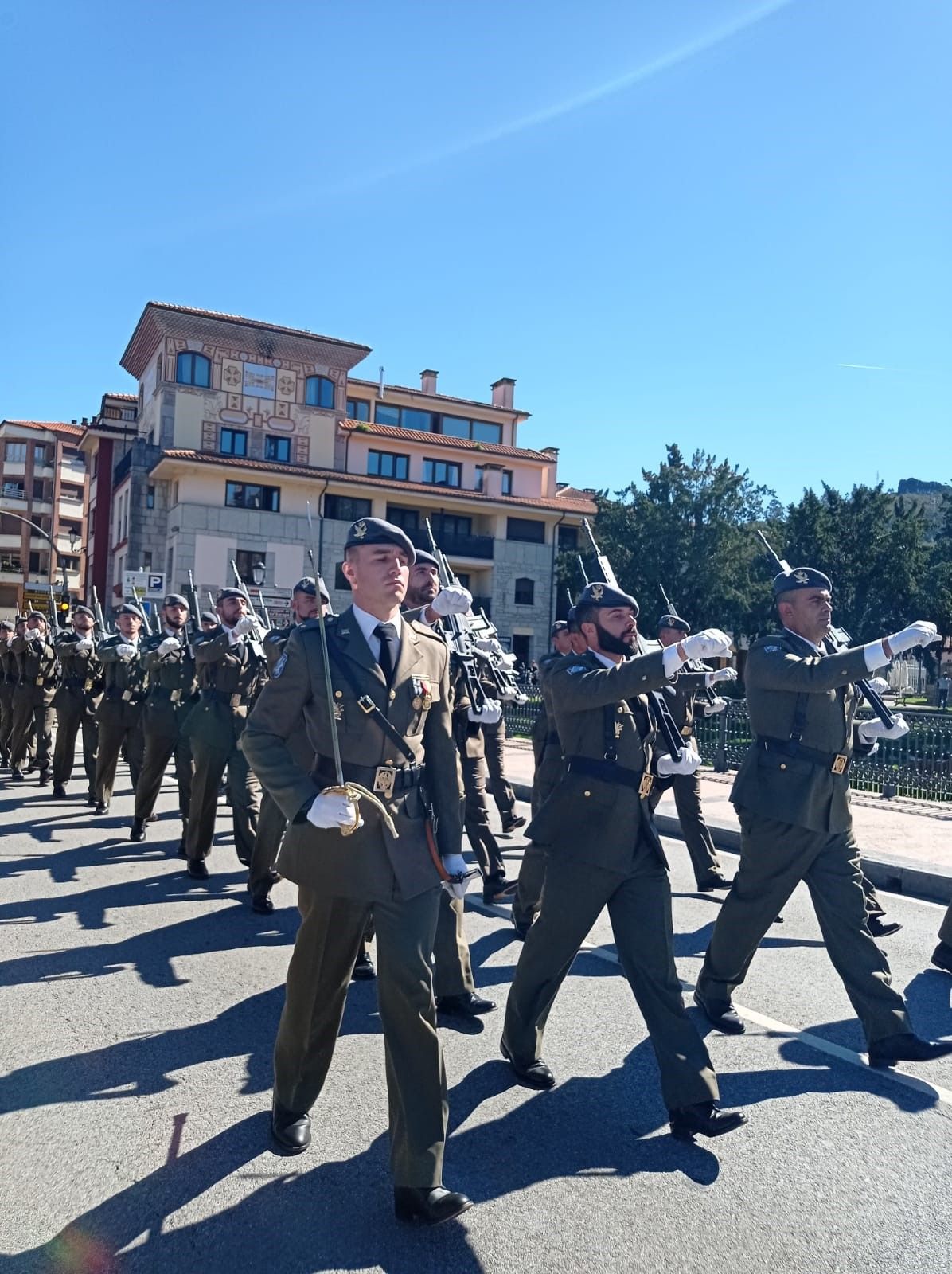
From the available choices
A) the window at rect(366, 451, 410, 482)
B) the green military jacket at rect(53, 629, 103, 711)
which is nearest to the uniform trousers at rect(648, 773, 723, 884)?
the green military jacket at rect(53, 629, 103, 711)

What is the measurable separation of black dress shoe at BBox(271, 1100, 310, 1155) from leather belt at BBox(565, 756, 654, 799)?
1.60m

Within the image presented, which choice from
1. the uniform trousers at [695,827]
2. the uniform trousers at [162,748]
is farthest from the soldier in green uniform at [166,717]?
the uniform trousers at [695,827]

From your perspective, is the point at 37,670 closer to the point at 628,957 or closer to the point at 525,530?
the point at 628,957

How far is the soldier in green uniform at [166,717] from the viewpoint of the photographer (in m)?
8.77

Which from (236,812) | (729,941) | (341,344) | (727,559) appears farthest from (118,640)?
(341,344)

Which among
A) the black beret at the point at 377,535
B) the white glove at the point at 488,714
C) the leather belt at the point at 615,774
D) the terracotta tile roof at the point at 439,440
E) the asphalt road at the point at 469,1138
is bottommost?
the asphalt road at the point at 469,1138

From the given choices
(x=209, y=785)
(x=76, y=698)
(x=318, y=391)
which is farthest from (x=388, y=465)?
(x=209, y=785)

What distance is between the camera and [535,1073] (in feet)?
13.4

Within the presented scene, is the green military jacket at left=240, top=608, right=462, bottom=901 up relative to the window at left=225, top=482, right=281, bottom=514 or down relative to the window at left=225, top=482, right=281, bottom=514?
down

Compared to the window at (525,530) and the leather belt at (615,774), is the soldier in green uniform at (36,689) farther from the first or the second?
the window at (525,530)

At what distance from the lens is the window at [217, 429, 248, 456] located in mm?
40500

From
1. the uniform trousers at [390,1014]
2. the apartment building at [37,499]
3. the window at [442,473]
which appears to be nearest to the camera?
the uniform trousers at [390,1014]

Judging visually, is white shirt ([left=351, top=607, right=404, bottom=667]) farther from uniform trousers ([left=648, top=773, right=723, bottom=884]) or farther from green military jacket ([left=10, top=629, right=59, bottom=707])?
green military jacket ([left=10, top=629, right=59, bottom=707])

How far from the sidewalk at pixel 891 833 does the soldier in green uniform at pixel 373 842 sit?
522 cm
